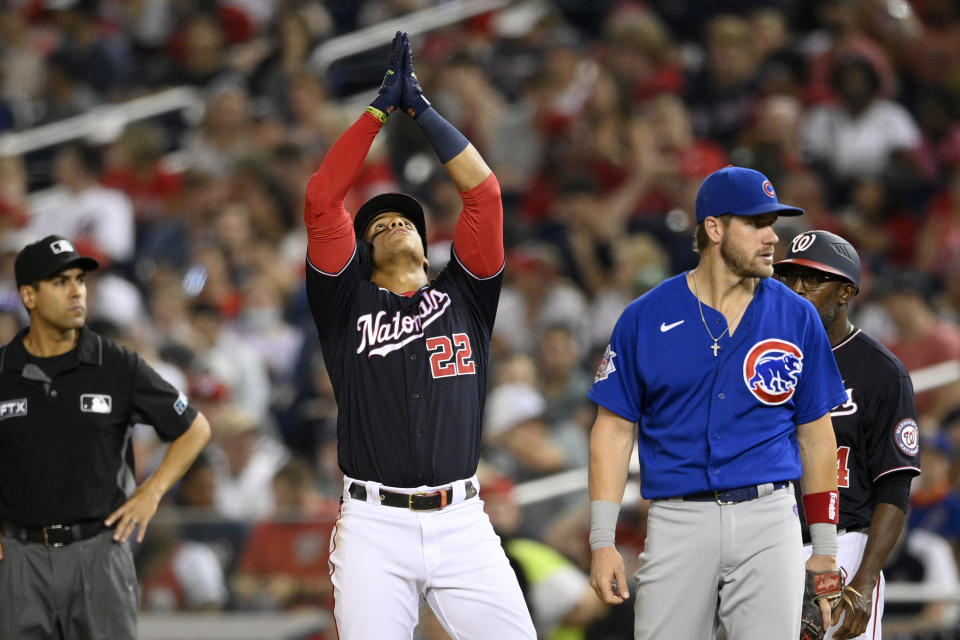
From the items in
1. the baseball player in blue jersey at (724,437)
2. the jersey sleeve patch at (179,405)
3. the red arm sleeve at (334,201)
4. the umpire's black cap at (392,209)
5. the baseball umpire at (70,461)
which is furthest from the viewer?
the jersey sleeve patch at (179,405)

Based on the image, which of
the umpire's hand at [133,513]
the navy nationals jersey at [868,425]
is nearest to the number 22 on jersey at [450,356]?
the navy nationals jersey at [868,425]

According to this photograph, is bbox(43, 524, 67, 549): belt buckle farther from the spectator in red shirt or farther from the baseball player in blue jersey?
the spectator in red shirt

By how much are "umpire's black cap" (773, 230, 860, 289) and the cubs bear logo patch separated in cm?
56

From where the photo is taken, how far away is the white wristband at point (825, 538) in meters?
4.94

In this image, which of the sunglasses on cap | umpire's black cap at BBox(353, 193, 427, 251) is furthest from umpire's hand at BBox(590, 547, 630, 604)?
umpire's black cap at BBox(353, 193, 427, 251)

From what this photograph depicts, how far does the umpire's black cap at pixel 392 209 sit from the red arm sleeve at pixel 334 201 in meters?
0.38

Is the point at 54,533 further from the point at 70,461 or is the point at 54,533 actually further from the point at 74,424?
the point at 74,424

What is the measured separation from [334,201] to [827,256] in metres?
1.83

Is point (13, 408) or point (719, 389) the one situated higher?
point (13, 408)

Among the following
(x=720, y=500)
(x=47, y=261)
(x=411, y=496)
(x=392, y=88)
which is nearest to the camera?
(x=720, y=500)

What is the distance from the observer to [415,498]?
5094mm

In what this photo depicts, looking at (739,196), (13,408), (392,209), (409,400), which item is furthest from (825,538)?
(13,408)

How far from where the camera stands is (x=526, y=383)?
973cm

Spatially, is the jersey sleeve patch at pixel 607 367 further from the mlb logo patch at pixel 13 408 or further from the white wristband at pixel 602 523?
the mlb logo patch at pixel 13 408
